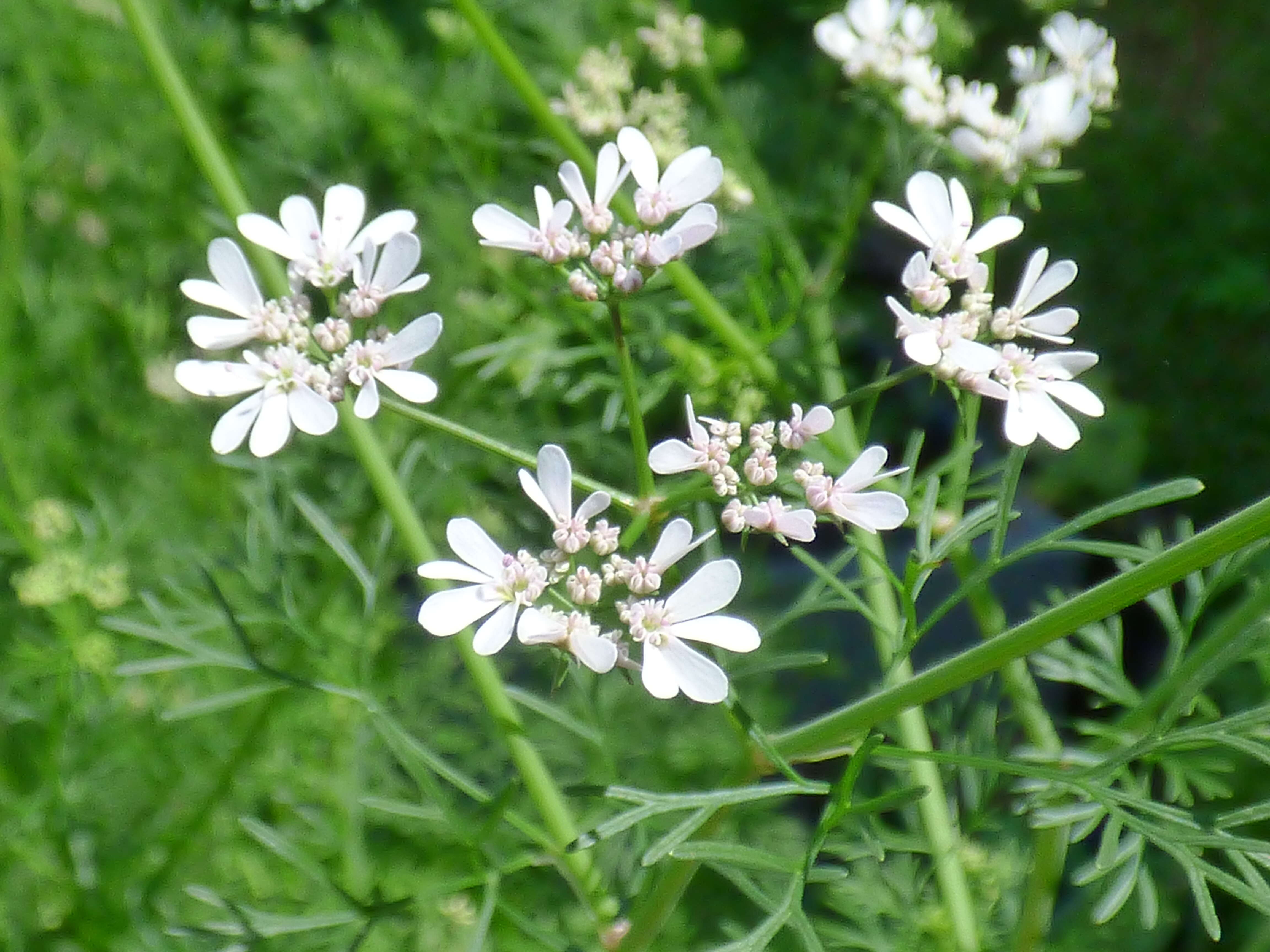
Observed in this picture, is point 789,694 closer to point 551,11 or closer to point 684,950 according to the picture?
point 684,950

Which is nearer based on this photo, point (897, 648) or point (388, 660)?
point (897, 648)

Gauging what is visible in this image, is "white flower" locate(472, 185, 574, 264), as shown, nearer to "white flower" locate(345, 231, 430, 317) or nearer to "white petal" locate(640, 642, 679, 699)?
"white flower" locate(345, 231, 430, 317)

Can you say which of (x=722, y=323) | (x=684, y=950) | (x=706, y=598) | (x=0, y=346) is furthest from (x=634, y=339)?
(x=0, y=346)

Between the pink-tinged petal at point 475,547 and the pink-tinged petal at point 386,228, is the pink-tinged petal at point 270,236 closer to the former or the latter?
the pink-tinged petal at point 386,228

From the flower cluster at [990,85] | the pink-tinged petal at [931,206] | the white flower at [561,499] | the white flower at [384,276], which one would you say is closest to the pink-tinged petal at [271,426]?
the white flower at [384,276]

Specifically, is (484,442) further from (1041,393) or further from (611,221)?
(1041,393)

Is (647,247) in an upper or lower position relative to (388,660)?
upper

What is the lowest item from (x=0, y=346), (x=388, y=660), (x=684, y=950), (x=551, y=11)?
(x=684, y=950)
